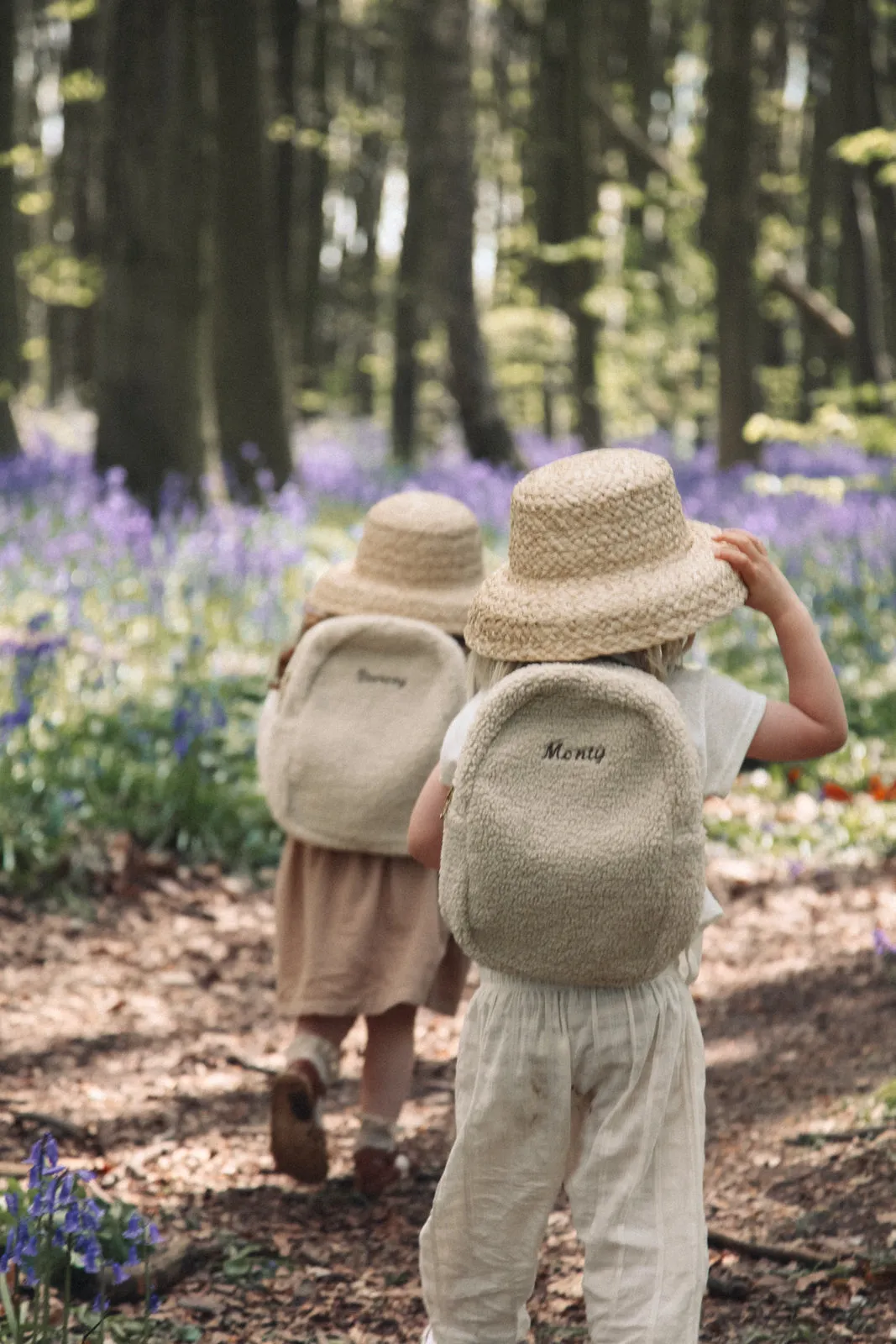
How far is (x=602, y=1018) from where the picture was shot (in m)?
2.26

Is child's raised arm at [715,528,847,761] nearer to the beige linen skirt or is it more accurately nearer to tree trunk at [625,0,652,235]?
the beige linen skirt

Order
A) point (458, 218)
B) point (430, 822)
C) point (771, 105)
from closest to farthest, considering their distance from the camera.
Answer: point (430, 822)
point (458, 218)
point (771, 105)

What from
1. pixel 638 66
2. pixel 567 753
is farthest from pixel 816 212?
pixel 567 753

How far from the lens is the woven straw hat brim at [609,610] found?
7.19ft

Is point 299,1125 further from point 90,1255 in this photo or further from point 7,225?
point 7,225

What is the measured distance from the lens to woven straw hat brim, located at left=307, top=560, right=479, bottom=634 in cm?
338

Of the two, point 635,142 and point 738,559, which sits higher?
point 635,142

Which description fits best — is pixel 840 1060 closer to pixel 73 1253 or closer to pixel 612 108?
pixel 73 1253

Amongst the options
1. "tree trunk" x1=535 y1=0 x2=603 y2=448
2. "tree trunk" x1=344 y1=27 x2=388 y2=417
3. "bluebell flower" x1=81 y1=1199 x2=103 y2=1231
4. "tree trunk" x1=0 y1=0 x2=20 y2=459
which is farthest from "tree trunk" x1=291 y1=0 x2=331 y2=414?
"bluebell flower" x1=81 y1=1199 x2=103 y2=1231

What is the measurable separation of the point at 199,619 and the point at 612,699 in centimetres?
576

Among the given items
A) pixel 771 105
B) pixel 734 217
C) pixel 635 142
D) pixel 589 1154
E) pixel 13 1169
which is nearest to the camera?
pixel 589 1154

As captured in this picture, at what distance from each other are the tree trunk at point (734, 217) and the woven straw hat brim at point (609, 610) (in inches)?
479

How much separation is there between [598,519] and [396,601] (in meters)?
1.18

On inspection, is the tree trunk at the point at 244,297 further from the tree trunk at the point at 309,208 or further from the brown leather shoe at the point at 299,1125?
the brown leather shoe at the point at 299,1125
